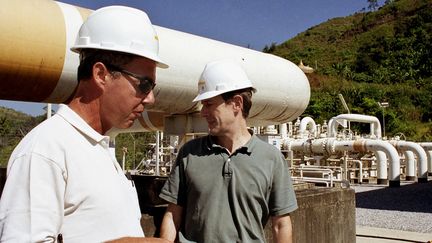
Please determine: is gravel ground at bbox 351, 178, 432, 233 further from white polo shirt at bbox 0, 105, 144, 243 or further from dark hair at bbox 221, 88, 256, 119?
white polo shirt at bbox 0, 105, 144, 243

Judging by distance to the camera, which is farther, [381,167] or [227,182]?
[381,167]

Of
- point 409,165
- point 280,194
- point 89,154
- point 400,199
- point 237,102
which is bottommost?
point 400,199

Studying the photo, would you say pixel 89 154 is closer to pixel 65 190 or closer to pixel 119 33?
pixel 65 190

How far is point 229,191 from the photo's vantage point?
103 inches

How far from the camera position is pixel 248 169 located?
2.63m

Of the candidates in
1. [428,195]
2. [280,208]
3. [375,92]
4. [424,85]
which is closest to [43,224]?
[280,208]

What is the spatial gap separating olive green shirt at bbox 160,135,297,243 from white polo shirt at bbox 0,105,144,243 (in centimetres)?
112

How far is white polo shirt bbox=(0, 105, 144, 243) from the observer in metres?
1.18

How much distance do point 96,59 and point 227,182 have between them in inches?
50.4

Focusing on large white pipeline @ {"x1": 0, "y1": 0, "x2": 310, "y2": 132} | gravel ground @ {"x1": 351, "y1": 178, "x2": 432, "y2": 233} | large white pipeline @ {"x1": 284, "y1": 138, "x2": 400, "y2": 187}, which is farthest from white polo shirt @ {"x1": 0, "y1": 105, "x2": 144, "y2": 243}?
large white pipeline @ {"x1": 284, "y1": 138, "x2": 400, "y2": 187}

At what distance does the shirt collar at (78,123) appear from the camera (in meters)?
1.41

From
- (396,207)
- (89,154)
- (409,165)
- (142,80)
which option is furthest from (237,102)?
(409,165)

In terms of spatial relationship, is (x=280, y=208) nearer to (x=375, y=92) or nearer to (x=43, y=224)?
(x=43, y=224)

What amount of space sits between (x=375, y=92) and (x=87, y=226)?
52143 mm
